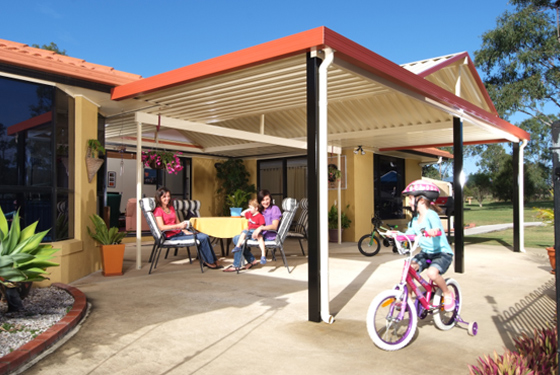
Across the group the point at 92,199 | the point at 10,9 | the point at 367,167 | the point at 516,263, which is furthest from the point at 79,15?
the point at 516,263

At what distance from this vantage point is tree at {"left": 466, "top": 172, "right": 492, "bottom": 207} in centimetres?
3909

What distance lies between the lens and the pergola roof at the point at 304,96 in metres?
4.23

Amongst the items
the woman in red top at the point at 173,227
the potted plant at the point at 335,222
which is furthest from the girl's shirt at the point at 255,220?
the potted plant at the point at 335,222

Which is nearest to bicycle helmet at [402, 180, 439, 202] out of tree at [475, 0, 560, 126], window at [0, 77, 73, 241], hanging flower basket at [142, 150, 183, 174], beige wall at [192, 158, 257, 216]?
window at [0, 77, 73, 241]

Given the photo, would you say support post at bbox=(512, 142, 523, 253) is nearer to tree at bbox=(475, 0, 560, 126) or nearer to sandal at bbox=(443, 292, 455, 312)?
sandal at bbox=(443, 292, 455, 312)

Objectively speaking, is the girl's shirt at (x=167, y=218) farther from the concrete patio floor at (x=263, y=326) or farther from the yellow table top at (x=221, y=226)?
the concrete patio floor at (x=263, y=326)

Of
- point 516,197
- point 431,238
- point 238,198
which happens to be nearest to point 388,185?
point 516,197

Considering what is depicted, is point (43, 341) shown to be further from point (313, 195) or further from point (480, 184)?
point (480, 184)

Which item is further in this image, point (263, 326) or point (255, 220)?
point (255, 220)

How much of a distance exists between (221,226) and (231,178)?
5.47 metres

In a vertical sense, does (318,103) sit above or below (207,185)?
above

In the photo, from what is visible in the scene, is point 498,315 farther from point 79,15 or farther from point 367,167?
point 79,15

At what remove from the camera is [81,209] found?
5.86 m

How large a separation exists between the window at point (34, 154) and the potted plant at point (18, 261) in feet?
4.20
